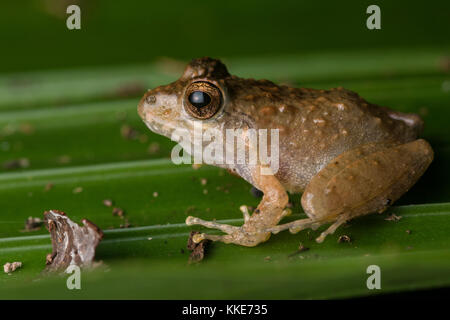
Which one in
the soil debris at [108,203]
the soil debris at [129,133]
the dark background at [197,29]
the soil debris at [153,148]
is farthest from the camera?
the dark background at [197,29]

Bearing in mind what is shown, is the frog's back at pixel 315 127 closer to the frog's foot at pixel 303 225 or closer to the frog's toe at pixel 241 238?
the frog's foot at pixel 303 225

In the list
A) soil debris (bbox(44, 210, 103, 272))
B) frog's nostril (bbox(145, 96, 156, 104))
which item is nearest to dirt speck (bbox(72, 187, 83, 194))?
soil debris (bbox(44, 210, 103, 272))

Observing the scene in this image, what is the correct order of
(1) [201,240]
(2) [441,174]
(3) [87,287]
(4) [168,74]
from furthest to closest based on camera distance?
(4) [168,74] < (2) [441,174] < (1) [201,240] < (3) [87,287]

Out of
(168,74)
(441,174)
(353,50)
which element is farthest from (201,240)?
(353,50)

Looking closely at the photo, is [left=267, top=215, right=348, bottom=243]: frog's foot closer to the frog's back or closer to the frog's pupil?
the frog's back

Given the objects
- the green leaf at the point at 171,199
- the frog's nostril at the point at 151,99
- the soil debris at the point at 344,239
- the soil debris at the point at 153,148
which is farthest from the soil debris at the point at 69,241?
the soil debris at the point at 344,239

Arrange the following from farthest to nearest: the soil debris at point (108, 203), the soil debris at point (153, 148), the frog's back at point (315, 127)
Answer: the soil debris at point (153, 148), the soil debris at point (108, 203), the frog's back at point (315, 127)

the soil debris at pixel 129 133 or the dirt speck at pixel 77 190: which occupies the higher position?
the soil debris at pixel 129 133

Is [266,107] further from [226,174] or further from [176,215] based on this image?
[176,215]

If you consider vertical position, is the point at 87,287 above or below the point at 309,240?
below
